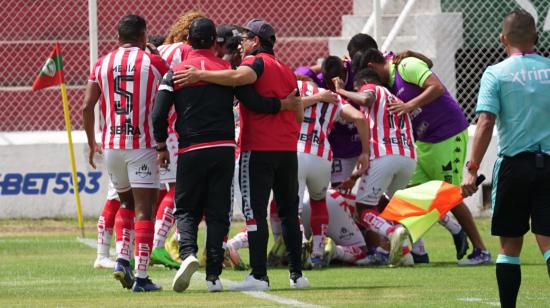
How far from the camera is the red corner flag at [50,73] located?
50.0ft

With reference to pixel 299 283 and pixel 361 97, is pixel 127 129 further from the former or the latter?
pixel 361 97

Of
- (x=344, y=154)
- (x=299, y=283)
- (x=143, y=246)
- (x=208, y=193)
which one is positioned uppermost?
(x=208, y=193)

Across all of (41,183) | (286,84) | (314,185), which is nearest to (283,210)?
(286,84)

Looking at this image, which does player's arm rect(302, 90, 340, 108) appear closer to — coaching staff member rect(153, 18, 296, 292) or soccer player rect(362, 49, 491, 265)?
soccer player rect(362, 49, 491, 265)

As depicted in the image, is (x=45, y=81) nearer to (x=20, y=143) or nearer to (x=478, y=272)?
(x=20, y=143)

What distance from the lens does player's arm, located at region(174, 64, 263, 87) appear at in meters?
9.47

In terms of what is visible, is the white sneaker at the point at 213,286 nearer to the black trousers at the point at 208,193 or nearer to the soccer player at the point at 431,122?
the black trousers at the point at 208,193

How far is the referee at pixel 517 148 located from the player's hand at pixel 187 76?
2341 mm

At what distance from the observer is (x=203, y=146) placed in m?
9.53

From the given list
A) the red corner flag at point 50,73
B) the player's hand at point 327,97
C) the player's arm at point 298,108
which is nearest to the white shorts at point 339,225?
the player's hand at point 327,97

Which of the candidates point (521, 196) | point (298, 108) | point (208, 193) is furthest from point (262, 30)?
point (521, 196)

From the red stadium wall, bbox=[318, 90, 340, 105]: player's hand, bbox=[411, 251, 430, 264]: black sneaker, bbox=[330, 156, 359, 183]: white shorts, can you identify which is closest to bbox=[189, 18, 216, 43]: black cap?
bbox=[318, 90, 340, 105]: player's hand

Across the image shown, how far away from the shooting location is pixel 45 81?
604 inches

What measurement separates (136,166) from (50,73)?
566cm
